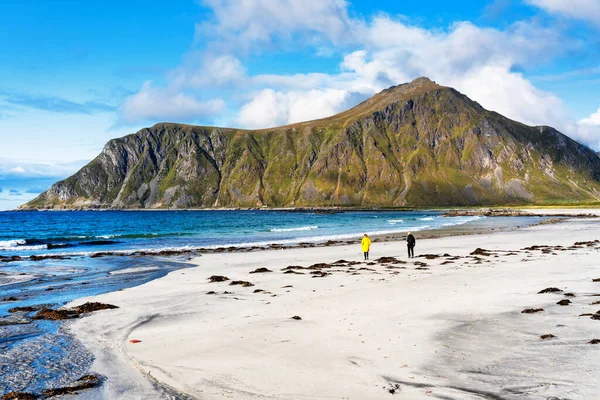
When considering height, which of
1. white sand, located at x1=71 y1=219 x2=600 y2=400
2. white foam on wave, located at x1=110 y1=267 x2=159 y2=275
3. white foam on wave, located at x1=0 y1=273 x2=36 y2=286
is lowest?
white foam on wave, located at x1=110 y1=267 x2=159 y2=275

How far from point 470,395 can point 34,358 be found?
9432 mm

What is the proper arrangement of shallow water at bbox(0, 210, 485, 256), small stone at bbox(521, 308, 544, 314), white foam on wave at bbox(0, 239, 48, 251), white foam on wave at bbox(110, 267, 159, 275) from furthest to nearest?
1. shallow water at bbox(0, 210, 485, 256)
2. white foam on wave at bbox(0, 239, 48, 251)
3. white foam on wave at bbox(110, 267, 159, 275)
4. small stone at bbox(521, 308, 544, 314)

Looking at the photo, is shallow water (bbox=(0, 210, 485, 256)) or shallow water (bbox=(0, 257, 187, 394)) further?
shallow water (bbox=(0, 210, 485, 256))

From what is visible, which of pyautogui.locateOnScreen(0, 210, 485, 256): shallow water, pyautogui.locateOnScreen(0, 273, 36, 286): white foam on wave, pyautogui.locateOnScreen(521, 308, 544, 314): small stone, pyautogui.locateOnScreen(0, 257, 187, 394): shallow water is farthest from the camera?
pyautogui.locateOnScreen(0, 210, 485, 256): shallow water

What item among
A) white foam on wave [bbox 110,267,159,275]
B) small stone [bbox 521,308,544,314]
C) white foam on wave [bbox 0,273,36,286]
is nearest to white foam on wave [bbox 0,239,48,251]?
white foam on wave [bbox 0,273,36,286]

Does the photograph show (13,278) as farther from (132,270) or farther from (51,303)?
(51,303)

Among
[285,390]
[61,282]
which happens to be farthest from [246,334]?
[61,282]

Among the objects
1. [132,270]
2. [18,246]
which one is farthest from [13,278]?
[18,246]

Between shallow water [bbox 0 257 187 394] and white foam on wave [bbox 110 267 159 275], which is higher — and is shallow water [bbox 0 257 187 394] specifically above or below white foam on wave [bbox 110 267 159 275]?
above

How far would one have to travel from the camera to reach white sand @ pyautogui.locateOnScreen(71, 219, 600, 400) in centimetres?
848

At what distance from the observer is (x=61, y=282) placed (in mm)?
24000

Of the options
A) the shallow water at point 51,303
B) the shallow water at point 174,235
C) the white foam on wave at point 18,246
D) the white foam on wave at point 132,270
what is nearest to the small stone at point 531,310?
the shallow water at point 51,303

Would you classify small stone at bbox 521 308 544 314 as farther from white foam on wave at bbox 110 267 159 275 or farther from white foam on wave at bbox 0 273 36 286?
white foam on wave at bbox 0 273 36 286

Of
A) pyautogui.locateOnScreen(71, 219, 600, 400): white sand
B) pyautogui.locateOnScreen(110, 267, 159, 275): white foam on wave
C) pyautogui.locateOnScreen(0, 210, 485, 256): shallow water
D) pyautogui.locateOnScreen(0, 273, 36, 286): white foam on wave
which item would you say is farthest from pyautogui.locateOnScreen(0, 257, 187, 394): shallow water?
pyautogui.locateOnScreen(0, 210, 485, 256): shallow water
